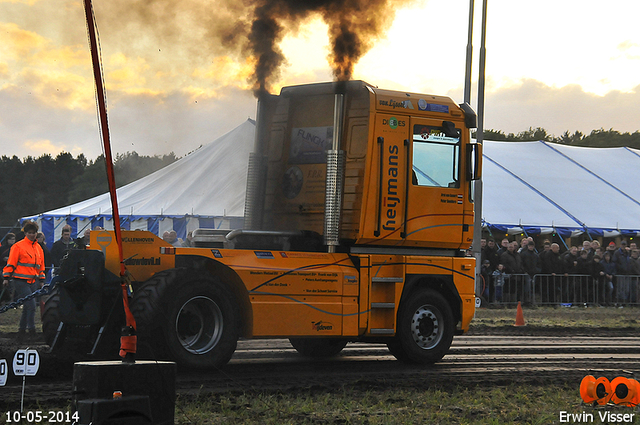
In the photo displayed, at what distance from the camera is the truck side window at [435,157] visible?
35.9 ft

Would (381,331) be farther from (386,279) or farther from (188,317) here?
(188,317)

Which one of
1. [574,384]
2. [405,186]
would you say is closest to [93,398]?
[574,384]

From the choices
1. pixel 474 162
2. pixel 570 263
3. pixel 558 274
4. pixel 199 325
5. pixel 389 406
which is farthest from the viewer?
pixel 570 263

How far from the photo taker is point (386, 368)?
416 inches

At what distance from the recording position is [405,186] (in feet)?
35.2

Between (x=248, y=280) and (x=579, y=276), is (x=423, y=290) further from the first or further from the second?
(x=579, y=276)

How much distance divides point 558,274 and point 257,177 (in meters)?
15.5

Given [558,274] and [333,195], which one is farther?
[558,274]

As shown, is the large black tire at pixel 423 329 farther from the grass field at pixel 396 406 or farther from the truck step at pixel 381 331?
the grass field at pixel 396 406

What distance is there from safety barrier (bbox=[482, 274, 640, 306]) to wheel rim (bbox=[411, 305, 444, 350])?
12363 mm

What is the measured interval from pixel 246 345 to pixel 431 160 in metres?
4.59

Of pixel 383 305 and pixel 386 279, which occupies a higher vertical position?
pixel 386 279

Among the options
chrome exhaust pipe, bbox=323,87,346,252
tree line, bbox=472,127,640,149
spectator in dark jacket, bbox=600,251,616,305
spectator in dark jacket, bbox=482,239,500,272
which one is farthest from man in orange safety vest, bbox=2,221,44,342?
tree line, bbox=472,127,640,149

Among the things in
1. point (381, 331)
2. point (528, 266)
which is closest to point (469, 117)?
point (381, 331)
